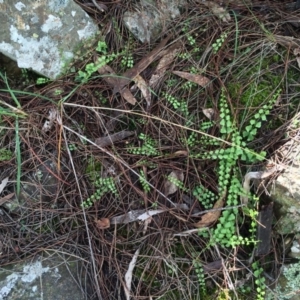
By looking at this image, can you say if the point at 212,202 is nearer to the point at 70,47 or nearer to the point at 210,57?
the point at 210,57

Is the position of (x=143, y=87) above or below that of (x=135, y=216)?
above

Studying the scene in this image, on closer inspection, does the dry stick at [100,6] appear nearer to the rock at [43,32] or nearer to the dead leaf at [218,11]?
the rock at [43,32]

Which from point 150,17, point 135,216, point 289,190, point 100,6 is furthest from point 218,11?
point 135,216

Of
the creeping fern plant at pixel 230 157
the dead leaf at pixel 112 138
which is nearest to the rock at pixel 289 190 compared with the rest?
the creeping fern plant at pixel 230 157

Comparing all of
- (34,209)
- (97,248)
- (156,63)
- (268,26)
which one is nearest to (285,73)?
(268,26)

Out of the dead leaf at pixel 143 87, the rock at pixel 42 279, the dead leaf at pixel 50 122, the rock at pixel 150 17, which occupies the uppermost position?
the rock at pixel 150 17

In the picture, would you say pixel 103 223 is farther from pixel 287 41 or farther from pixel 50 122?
pixel 287 41
